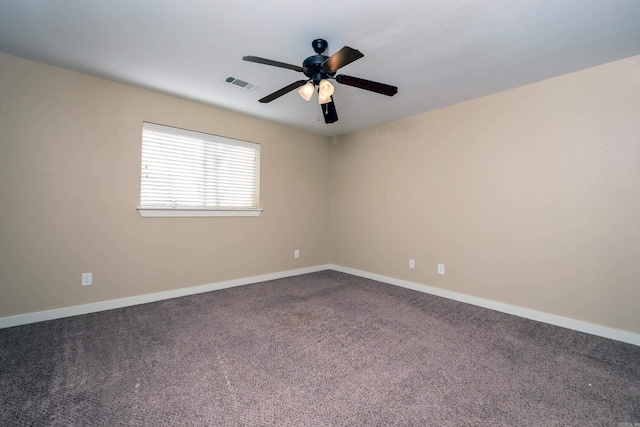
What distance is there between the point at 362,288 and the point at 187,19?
130 inches

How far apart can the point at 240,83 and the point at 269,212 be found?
1831 mm

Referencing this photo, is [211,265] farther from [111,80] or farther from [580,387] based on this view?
[580,387]

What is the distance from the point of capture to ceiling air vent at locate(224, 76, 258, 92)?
8.95 feet

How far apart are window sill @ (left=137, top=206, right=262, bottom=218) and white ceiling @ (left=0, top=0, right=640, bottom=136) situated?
1340 millimetres

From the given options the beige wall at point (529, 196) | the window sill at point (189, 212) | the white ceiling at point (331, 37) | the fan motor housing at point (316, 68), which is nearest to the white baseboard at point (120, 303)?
the window sill at point (189, 212)

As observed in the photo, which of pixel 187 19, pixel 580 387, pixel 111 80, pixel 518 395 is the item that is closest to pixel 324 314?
pixel 518 395

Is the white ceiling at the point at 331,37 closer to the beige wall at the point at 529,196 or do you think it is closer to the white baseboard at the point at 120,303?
the beige wall at the point at 529,196

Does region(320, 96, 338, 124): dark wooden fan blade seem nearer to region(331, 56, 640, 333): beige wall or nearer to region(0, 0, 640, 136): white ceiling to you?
region(0, 0, 640, 136): white ceiling

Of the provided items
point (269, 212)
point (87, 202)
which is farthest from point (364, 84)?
point (87, 202)

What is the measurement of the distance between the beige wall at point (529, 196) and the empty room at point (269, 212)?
0.02 m

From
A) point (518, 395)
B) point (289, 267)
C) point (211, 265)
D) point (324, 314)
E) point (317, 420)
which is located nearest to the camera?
point (317, 420)

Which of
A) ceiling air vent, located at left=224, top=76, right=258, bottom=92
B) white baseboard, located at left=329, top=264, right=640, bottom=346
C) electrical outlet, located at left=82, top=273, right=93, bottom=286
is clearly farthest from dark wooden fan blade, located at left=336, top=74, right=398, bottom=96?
electrical outlet, located at left=82, top=273, right=93, bottom=286

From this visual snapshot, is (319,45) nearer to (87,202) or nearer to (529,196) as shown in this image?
(529,196)

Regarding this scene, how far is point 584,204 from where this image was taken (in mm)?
2447
